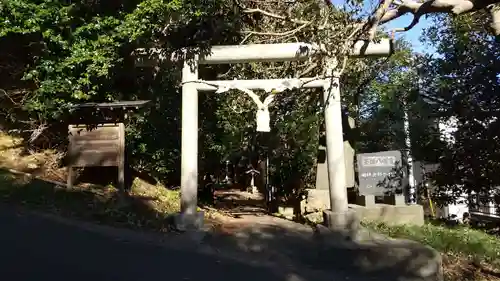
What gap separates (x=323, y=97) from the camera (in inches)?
371

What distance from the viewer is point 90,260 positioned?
6484 millimetres

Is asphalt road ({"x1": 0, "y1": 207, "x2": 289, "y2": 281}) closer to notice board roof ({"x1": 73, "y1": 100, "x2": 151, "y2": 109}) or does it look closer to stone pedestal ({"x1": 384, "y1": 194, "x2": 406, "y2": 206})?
notice board roof ({"x1": 73, "y1": 100, "x2": 151, "y2": 109})

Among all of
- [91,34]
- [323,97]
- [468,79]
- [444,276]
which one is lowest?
Answer: [444,276]

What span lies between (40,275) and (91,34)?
6909 mm

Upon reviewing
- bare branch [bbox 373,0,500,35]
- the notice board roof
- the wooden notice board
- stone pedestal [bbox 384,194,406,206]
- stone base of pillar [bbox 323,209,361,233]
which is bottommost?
stone base of pillar [bbox 323,209,361,233]

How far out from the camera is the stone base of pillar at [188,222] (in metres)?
8.87

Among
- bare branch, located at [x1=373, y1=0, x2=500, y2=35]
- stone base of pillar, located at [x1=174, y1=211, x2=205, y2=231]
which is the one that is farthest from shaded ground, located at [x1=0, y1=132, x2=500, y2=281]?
bare branch, located at [x1=373, y1=0, x2=500, y2=35]

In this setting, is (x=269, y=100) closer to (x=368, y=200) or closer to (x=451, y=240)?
(x=368, y=200)

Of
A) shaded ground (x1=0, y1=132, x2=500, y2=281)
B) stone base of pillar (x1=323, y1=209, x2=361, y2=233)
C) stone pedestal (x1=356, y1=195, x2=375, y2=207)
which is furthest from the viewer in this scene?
stone pedestal (x1=356, y1=195, x2=375, y2=207)

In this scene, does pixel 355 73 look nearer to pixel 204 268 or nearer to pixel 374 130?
pixel 374 130

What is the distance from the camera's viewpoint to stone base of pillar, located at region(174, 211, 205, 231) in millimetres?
8867

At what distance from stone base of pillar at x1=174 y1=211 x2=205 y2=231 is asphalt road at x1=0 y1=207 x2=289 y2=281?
4.41 feet

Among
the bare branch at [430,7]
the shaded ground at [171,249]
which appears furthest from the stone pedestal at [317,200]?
the bare branch at [430,7]

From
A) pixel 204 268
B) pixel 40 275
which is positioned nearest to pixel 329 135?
pixel 204 268
